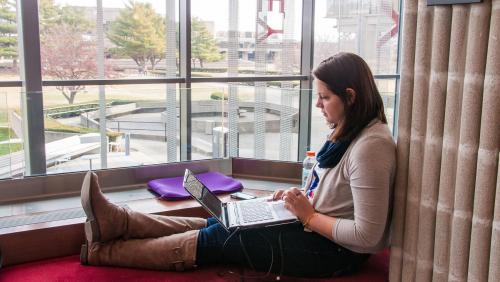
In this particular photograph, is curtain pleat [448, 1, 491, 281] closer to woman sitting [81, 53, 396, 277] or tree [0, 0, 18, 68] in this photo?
woman sitting [81, 53, 396, 277]

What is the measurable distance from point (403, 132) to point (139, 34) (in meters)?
2.80

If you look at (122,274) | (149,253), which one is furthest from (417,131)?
(122,274)

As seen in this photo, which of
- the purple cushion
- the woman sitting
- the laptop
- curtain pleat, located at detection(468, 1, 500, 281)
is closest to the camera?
curtain pleat, located at detection(468, 1, 500, 281)

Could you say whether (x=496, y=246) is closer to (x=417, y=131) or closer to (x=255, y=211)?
(x=417, y=131)

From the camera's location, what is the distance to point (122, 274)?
74.2 inches

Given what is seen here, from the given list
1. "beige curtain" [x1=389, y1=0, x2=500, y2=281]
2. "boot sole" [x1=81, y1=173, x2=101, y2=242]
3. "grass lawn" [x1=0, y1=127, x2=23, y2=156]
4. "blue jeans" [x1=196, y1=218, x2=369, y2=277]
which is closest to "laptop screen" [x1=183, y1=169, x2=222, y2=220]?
"blue jeans" [x1=196, y1=218, x2=369, y2=277]

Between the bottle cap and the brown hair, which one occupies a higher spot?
the brown hair

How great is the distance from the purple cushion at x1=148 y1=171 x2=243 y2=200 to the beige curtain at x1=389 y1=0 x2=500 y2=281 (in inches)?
47.3

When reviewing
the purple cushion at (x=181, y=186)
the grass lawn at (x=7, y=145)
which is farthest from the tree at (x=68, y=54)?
the purple cushion at (x=181, y=186)

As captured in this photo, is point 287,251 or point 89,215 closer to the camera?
point 287,251

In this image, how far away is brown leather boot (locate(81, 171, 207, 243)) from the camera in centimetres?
189

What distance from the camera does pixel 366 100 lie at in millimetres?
1652

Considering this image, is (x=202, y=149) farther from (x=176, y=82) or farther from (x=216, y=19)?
(x=216, y=19)

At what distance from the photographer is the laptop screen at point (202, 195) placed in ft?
6.20
